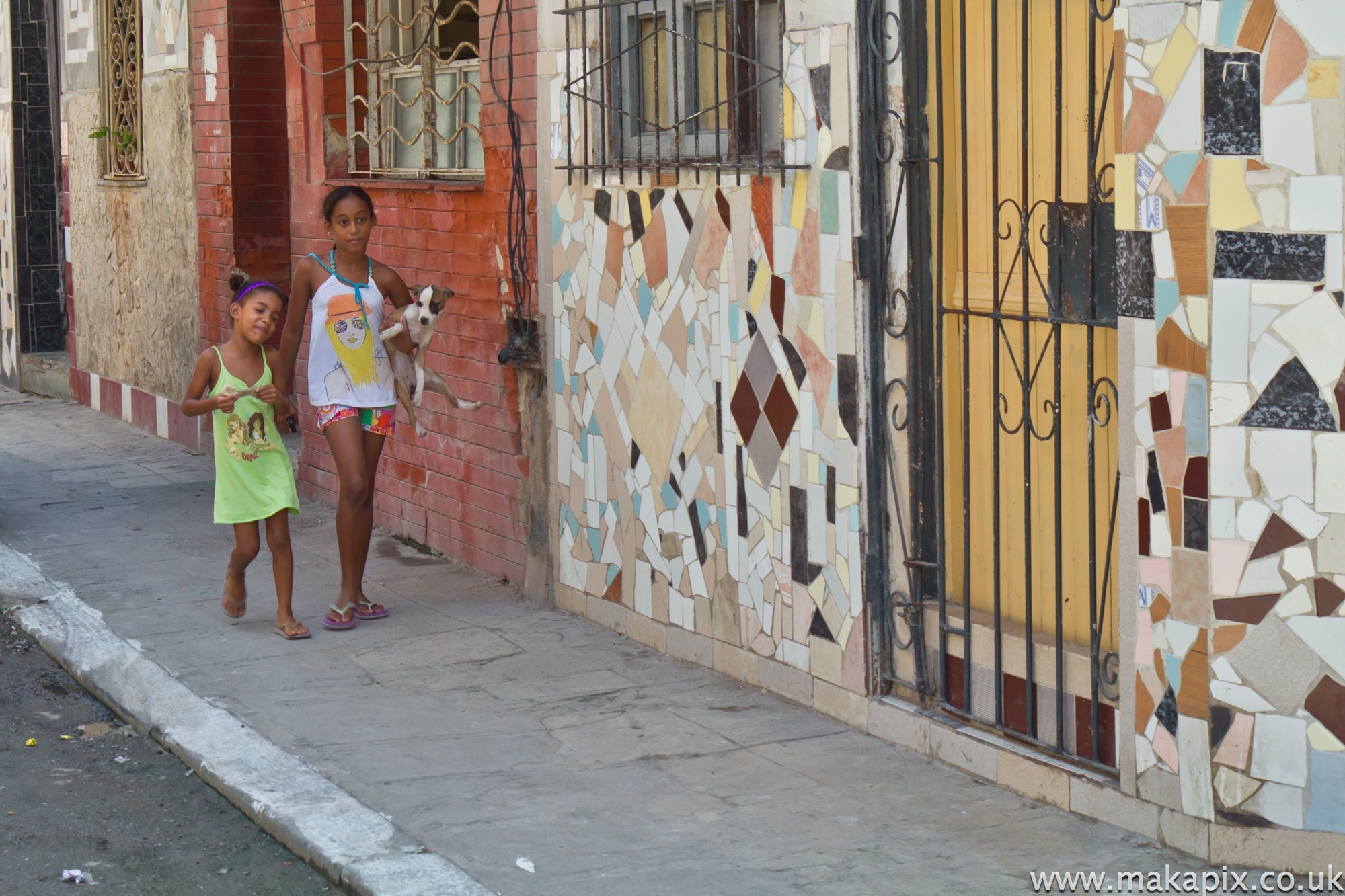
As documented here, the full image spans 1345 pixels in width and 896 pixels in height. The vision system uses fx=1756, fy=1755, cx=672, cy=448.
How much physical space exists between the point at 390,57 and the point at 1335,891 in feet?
21.1

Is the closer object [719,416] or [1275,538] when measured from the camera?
[1275,538]

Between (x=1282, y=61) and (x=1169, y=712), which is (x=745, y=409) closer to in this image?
(x=1169, y=712)

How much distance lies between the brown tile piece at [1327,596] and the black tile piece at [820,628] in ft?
6.21

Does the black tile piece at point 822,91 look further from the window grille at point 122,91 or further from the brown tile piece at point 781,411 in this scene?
the window grille at point 122,91

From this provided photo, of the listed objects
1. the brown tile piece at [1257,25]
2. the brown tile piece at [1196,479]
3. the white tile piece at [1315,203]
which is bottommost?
the brown tile piece at [1196,479]

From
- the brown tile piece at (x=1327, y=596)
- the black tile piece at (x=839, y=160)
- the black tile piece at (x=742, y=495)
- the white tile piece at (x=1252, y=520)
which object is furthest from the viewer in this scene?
the black tile piece at (x=742, y=495)

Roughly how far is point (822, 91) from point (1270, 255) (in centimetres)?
185

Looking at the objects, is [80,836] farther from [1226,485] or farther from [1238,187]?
[1238,187]

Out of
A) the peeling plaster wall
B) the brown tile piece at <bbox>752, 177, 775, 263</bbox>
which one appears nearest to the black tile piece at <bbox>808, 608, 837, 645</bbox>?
the brown tile piece at <bbox>752, 177, 775, 263</bbox>

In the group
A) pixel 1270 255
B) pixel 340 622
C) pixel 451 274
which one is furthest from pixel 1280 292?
pixel 451 274

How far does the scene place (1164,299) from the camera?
4316 millimetres

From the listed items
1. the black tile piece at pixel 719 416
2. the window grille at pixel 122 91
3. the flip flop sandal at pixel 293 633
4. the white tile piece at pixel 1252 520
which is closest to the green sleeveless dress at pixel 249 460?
the flip flop sandal at pixel 293 633

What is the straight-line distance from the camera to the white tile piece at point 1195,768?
429 cm

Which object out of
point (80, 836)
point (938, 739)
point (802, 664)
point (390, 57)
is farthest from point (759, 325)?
point (390, 57)
